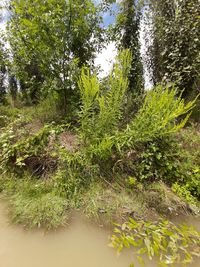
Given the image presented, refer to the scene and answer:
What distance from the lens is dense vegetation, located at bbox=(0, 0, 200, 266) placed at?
195 cm

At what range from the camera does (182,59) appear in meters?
3.32

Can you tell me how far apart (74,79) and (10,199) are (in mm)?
2109

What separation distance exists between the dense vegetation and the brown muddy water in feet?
0.34

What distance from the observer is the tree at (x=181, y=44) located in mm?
3260

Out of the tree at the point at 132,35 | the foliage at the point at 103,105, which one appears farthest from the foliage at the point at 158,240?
the tree at the point at 132,35

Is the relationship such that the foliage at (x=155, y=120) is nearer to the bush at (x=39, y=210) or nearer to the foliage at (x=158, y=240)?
the bush at (x=39, y=210)

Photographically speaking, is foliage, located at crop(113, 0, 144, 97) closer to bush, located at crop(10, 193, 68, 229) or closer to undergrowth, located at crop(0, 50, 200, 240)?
undergrowth, located at crop(0, 50, 200, 240)

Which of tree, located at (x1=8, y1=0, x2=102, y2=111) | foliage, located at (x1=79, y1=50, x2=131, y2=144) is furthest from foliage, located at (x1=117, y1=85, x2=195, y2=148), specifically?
tree, located at (x1=8, y1=0, x2=102, y2=111)

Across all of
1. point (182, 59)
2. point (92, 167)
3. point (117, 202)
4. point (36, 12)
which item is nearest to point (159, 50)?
point (182, 59)

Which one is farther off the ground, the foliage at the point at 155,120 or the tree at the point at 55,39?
the tree at the point at 55,39

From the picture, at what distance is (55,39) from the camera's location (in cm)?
311

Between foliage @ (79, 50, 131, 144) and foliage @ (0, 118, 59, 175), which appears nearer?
foliage @ (79, 50, 131, 144)

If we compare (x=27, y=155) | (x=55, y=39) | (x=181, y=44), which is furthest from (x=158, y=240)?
(x=181, y=44)

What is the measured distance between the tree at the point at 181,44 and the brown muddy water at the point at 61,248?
8.72 ft
